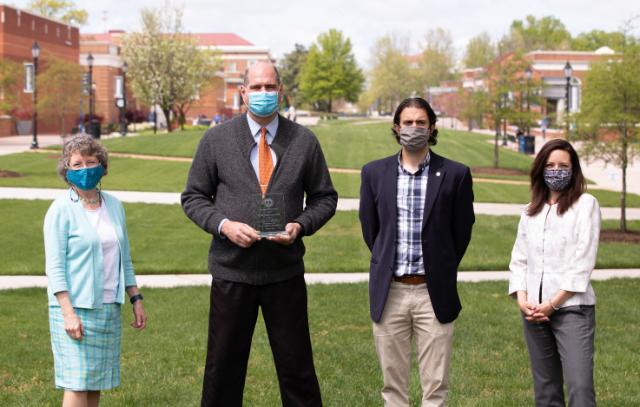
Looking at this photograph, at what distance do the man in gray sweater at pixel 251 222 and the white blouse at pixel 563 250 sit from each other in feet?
3.83

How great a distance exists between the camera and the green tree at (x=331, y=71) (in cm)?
11044

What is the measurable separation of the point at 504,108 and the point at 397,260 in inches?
1117

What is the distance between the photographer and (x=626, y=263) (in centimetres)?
1359

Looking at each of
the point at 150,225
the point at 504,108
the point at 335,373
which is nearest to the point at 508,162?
the point at 504,108

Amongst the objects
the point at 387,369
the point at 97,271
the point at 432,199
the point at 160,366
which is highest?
the point at 432,199

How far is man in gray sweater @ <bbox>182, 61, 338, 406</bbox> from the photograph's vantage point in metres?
5.06

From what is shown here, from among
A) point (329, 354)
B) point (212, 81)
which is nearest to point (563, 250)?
point (329, 354)

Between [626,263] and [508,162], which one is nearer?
[626,263]

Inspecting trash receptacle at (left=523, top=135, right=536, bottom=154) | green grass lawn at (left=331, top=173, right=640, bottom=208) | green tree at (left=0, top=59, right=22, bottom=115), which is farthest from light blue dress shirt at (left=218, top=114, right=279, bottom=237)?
trash receptacle at (left=523, top=135, right=536, bottom=154)

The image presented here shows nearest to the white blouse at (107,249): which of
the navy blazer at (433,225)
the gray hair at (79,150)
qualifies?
the gray hair at (79,150)

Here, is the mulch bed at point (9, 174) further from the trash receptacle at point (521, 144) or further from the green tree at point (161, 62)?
the green tree at point (161, 62)

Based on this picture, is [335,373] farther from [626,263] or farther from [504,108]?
[504,108]

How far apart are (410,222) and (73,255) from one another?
5.91 ft

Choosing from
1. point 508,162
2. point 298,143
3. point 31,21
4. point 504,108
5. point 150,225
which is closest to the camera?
point 298,143
